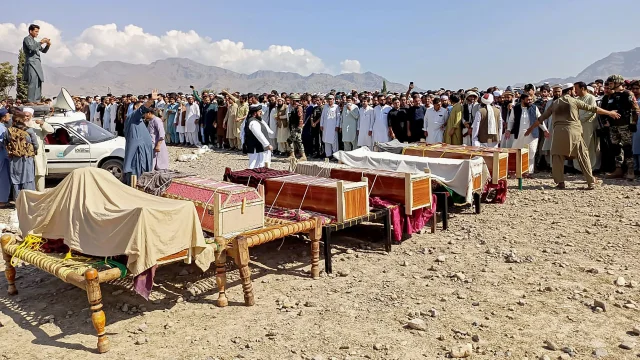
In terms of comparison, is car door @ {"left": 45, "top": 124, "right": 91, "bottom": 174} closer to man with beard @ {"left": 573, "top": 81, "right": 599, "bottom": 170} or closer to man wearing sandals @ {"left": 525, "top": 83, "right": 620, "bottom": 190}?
man wearing sandals @ {"left": 525, "top": 83, "right": 620, "bottom": 190}

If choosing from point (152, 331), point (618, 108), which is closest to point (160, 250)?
point (152, 331)

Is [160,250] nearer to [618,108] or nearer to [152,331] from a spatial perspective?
[152,331]

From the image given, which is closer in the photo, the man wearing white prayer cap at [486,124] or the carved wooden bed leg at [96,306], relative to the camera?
the carved wooden bed leg at [96,306]

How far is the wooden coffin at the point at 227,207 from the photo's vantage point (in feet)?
15.3

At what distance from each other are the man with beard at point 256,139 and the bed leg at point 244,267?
12.9 feet

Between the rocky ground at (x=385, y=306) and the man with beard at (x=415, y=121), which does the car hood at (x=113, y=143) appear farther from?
Result: the man with beard at (x=415, y=121)

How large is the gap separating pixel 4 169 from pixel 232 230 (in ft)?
16.5

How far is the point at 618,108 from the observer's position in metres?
9.12

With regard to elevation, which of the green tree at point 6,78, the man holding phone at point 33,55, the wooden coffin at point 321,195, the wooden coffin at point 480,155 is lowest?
the wooden coffin at point 321,195

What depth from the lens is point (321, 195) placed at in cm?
550

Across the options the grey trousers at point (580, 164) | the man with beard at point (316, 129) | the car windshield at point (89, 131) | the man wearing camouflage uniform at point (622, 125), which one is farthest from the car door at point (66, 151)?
the man wearing camouflage uniform at point (622, 125)

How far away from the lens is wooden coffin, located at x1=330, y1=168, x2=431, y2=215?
574 centimetres

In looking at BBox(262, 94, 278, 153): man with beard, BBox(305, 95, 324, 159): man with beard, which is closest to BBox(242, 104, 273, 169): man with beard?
BBox(305, 95, 324, 159): man with beard

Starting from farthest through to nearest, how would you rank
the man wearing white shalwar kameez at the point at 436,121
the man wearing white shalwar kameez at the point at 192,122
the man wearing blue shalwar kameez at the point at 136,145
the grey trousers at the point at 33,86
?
the man wearing white shalwar kameez at the point at 192,122 → the man wearing white shalwar kameez at the point at 436,121 → the grey trousers at the point at 33,86 → the man wearing blue shalwar kameez at the point at 136,145
